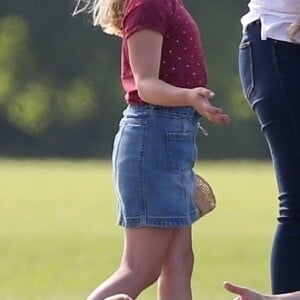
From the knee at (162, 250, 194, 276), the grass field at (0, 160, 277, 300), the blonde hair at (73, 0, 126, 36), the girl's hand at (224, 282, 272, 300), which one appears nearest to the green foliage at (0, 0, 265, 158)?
the grass field at (0, 160, 277, 300)

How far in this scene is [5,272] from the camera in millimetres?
7152

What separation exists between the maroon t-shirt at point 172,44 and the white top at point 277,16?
202 millimetres

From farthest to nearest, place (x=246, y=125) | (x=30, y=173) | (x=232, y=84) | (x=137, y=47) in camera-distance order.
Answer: (x=246, y=125) < (x=232, y=84) < (x=30, y=173) < (x=137, y=47)

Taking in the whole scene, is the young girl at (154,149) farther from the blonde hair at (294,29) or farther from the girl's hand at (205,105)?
the blonde hair at (294,29)

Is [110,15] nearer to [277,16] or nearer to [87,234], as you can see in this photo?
[277,16]

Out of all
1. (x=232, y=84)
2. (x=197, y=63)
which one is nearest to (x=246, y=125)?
(x=232, y=84)

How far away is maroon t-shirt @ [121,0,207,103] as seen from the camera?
391cm

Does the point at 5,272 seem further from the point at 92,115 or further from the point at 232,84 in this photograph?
the point at 232,84

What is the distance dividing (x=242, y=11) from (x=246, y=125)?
187 cm

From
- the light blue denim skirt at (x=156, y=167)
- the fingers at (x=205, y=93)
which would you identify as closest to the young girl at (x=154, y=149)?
the light blue denim skirt at (x=156, y=167)

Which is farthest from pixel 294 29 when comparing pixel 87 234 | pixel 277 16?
pixel 87 234

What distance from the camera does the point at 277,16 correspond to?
3.98m

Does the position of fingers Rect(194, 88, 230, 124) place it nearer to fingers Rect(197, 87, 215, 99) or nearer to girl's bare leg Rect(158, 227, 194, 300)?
fingers Rect(197, 87, 215, 99)

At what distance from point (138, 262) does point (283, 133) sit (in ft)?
1.80
